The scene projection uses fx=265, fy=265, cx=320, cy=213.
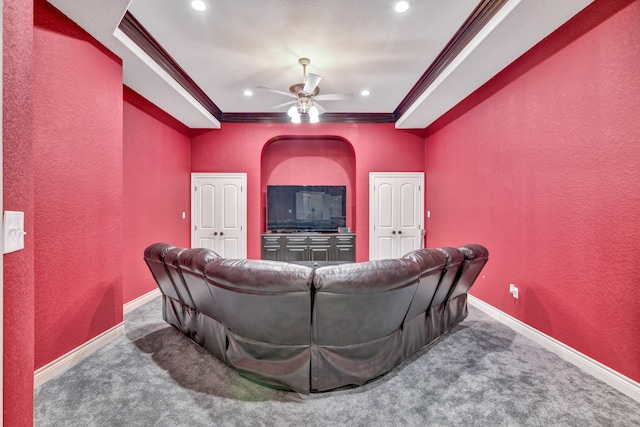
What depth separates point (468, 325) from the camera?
2.92 m

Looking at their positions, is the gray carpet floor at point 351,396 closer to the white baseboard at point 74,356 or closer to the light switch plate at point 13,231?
the white baseboard at point 74,356

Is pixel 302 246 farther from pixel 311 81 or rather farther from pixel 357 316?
pixel 357 316

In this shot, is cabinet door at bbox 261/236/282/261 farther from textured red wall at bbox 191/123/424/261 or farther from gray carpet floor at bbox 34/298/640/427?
gray carpet floor at bbox 34/298/640/427

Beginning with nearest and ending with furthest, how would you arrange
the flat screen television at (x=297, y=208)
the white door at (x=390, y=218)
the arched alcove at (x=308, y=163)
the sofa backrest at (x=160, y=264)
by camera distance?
1. the sofa backrest at (x=160, y=264)
2. the white door at (x=390, y=218)
3. the flat screen television at (x=297, y=208)
4. the arched alcove at (x=308, y=163)

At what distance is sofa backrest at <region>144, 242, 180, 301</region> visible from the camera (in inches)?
90.9

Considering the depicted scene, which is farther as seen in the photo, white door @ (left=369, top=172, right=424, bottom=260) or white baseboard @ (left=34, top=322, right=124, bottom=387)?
white door @ (left=369, top=172, right=424, bottom=260)

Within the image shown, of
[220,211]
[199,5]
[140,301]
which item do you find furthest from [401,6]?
[140,301]

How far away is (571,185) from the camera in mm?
2254

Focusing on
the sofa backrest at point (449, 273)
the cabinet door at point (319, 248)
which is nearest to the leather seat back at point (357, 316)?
the sofa backrest at point (449, 273)

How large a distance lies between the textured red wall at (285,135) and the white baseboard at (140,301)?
1.64 metres

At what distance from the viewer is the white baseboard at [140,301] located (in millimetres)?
3328

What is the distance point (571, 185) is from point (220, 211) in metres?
4.95

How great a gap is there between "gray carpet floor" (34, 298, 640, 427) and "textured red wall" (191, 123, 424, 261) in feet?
9.69

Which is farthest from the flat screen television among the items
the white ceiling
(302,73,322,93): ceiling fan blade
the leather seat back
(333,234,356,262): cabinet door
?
the leather seat back
